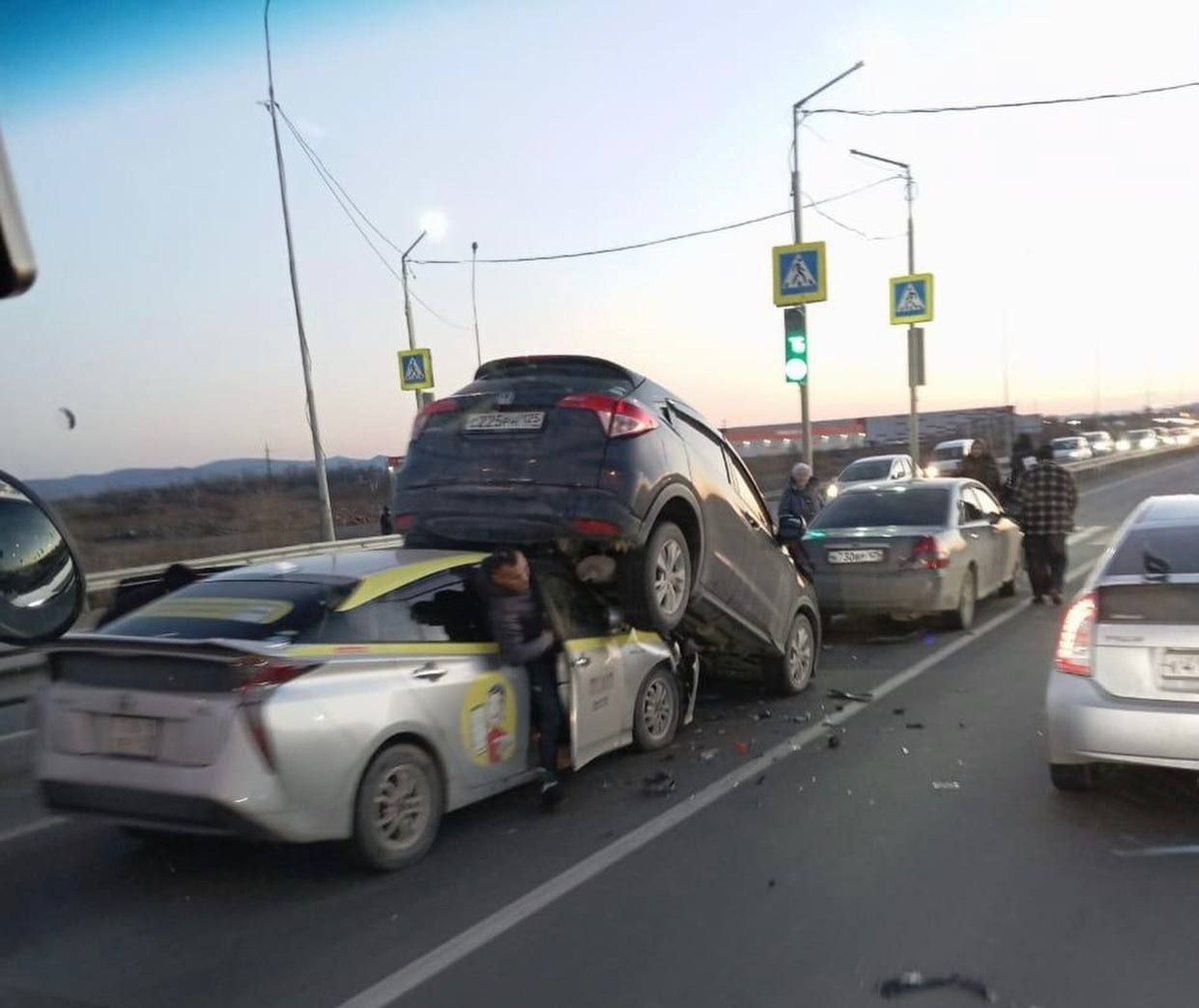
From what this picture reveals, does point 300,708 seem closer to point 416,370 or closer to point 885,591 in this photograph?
point 885,591

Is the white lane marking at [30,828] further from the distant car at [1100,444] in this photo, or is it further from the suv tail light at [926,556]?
the distant car at [1100,444]

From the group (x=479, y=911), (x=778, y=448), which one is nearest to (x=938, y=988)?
(x=479, y=911)

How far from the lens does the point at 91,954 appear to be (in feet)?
13.7

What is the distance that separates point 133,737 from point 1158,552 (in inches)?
195

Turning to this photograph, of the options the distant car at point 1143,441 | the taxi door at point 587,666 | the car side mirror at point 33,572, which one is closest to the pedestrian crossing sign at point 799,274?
the taxi door at point 587,666

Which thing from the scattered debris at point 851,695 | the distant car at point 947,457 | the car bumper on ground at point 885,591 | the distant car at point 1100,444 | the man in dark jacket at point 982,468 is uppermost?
the man in dark jacket at point 982,468

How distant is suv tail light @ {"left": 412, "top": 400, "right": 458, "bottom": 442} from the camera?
682 centimetres

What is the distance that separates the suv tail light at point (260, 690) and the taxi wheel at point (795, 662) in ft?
15.0

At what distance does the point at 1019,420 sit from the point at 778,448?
1290cm

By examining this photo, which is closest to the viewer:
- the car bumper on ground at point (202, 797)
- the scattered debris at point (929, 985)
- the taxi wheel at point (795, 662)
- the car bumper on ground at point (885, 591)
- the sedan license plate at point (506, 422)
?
the scattered debris at point (929, 985)

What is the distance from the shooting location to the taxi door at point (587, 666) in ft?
19.3

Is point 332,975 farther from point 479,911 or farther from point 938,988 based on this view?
point 938,988

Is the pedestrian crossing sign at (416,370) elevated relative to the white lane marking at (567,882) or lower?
elevated

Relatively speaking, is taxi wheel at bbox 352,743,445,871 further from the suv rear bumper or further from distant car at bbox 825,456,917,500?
distant car at bbox 825,456,917,500
